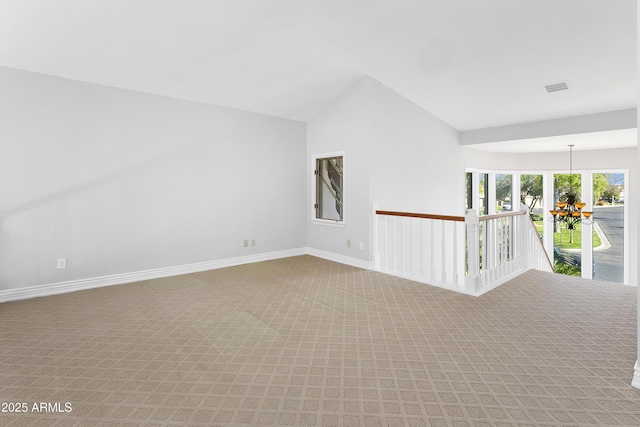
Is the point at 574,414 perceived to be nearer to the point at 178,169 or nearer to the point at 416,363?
the point at 416,363

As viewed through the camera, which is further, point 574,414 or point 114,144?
point 114,144

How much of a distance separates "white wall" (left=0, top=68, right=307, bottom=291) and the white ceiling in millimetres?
353

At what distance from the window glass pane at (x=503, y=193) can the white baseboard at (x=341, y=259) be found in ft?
17.4

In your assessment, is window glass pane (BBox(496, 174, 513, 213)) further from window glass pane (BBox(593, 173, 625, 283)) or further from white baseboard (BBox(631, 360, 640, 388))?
white baseboard (BBox(631, 360, 640, 388))

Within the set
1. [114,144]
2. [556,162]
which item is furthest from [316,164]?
[556,162]

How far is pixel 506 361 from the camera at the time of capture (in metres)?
2.40

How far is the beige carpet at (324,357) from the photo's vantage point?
1.88 metres

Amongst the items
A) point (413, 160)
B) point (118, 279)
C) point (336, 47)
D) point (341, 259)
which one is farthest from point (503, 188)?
point (118, 279)

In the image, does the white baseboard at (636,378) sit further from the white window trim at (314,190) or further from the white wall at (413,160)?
the white window trim at (314,190)

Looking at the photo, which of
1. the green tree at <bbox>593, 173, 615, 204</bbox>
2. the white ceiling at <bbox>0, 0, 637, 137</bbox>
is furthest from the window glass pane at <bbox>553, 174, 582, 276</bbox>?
the white ceiling at <bbox>0, 0, 637, 137</bbox>

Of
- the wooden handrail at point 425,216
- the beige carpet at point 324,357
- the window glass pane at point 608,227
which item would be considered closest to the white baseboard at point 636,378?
the beige carpet at point 324,357

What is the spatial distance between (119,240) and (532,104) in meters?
6.23

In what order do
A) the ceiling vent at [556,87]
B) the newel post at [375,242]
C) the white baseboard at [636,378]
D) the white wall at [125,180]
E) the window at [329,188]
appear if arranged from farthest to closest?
the window at [329,188], the newel post at [375,242], the ceiling vent at [556,87], the white wall at [125,180], the white baseboard at [636,378]

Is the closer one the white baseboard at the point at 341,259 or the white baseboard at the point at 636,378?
the white baseboard at the point at 636,378
